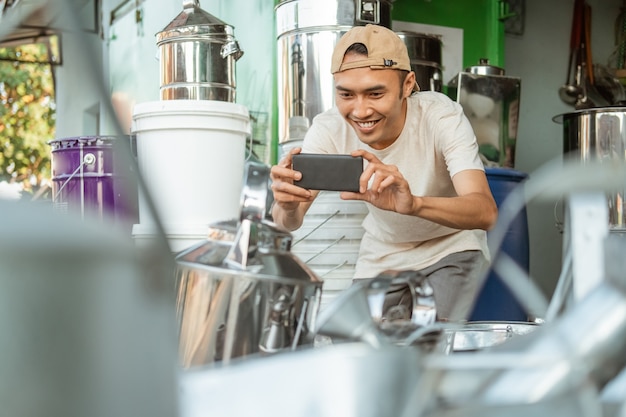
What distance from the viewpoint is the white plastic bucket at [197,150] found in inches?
91.4

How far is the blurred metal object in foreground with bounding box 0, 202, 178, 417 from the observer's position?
0.53 metres

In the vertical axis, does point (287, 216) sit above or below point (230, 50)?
below

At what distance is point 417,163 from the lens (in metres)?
2.19

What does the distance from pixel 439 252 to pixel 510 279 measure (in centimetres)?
148

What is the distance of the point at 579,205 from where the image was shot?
673mm

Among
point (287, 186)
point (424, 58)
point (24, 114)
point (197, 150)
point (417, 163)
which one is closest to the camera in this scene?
point (24, 114)

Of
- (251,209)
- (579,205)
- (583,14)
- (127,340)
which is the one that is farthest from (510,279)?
(583,14)

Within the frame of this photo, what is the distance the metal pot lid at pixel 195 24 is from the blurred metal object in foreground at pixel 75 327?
2.37m

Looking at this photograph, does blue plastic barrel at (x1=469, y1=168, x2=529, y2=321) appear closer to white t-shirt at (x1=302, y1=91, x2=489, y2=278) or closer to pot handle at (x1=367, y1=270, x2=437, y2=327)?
white t-shirt at (x1=302, y1=91, x2=489, y2=278)

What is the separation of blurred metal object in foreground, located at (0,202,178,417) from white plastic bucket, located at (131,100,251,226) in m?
1.71

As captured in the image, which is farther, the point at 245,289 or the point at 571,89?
the point at 571,89

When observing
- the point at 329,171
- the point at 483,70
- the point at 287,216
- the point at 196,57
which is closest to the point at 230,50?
the point at 196,57

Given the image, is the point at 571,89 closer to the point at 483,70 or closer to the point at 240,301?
the point at 483,70

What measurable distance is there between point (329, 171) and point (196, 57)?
132 cm
